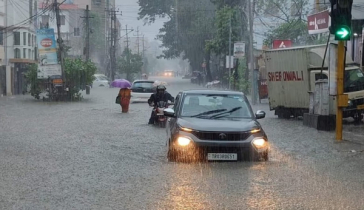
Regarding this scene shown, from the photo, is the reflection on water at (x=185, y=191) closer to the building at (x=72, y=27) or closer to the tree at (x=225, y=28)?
the tree at (x=225, y=28)

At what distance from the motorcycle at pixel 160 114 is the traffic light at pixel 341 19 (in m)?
7.34

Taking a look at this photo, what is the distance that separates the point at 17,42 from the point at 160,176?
48.1 meters

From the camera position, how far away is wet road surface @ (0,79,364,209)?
8.69 m

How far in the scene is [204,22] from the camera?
73.9 meters

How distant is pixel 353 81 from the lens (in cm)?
2184

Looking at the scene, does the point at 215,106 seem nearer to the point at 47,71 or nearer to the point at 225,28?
the point at 47,71

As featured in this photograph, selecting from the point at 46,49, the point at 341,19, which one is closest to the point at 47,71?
the point at 46,49

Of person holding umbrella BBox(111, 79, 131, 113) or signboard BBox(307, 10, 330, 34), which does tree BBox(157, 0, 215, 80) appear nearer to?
signboard BBox(307, 10, 330, 34)

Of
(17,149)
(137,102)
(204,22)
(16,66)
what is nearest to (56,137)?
(17,149)

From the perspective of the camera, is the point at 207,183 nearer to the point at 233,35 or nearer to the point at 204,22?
the point at 233,35

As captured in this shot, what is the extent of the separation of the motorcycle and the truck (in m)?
5.16

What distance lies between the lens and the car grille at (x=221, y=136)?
11.6m

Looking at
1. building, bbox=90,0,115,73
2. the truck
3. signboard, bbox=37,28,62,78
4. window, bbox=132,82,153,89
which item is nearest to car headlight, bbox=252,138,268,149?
the truck

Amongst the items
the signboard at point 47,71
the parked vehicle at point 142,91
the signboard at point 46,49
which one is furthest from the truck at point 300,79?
the signboard at point 46,49
